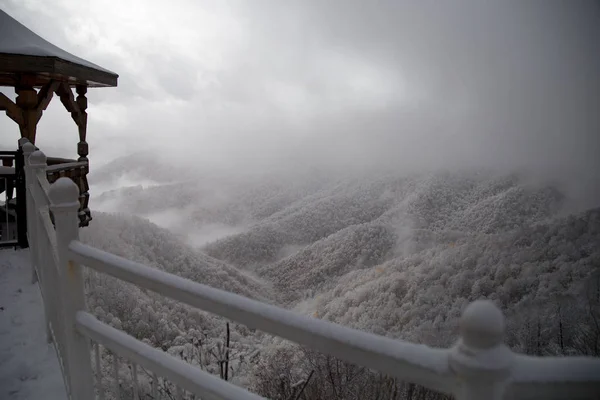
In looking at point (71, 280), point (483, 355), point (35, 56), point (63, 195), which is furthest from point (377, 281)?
point (483, 355)

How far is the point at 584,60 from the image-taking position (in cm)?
8906

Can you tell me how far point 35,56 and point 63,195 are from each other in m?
5.78

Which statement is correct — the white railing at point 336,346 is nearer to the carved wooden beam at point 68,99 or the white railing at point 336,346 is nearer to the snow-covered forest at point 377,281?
the snow-covered forest at point 377,281

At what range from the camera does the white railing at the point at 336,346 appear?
81 cm

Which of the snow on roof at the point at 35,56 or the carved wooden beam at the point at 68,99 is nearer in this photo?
the snow on roof at the point at 35,56

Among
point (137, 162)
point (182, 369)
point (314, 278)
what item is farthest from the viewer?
point (137, 162)

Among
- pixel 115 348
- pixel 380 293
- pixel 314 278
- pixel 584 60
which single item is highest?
pixel 584 60

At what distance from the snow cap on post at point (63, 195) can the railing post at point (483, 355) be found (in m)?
2.16

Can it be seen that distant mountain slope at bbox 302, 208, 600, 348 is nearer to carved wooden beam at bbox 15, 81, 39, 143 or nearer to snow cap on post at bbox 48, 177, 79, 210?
carved wooden beam at bbox 15, 81, 39, 143

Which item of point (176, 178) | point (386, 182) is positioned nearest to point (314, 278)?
point (386, 182)

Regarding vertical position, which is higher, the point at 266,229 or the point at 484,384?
the point at 484,384

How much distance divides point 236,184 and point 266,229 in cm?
4054

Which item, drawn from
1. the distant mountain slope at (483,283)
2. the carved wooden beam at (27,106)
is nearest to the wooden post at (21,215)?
the carved wooden beam at (27,106)

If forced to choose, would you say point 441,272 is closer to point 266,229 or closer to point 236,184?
point 266,229
